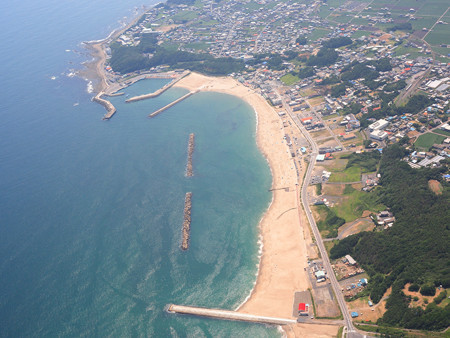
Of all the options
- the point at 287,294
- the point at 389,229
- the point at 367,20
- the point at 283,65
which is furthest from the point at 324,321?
the point at 367,20

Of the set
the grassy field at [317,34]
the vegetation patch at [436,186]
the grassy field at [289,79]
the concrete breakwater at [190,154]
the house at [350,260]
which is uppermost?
the vegetation patch at [436,186]

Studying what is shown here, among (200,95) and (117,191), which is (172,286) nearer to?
(117,191)

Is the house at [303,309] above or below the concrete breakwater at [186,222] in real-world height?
above

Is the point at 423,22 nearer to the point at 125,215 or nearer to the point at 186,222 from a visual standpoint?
the point at 186,222

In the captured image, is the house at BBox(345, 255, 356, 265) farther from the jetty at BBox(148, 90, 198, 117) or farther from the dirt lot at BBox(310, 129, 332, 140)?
the jetty at BBox(148, 90, 198, 117)

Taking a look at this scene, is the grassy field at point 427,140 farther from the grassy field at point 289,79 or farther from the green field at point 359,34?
the green field at point 359,34

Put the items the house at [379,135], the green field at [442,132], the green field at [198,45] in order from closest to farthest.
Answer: the green field at [442,132], the house at [379,135], the green field at [198,45]

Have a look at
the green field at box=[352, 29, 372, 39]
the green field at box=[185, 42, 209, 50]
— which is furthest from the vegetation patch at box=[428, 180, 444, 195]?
the green field at box=[185, 42, 209, 50]

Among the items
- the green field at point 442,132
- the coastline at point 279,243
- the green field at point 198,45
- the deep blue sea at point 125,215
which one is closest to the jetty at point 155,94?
the deep blue sea at point 125,215
